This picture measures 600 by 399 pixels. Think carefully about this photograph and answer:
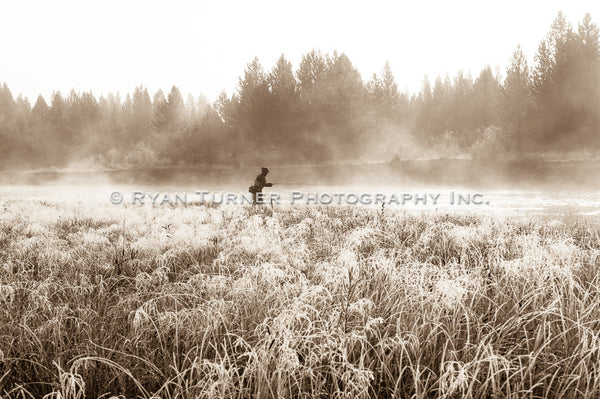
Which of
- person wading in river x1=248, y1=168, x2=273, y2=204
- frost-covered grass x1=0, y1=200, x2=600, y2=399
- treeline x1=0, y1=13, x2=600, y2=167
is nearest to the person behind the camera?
frost-covered grass x1=0, y1=200, x2=600, y2=399

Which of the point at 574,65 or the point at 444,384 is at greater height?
the point at 574,65

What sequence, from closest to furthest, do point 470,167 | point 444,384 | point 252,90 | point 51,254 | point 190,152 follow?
point 444,384 → point 51,254 → point 470,167 → point 252,90 → point 190,152

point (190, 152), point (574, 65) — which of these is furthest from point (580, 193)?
point (190, 152)

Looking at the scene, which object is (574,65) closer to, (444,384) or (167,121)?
(444,384)

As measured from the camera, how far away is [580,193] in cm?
2075

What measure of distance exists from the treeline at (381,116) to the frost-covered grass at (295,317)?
26393 millimetres

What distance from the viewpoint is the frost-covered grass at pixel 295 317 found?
2.70 m

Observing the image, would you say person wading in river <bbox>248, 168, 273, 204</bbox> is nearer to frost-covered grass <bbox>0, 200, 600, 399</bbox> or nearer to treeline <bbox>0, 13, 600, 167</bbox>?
frost-covered grass <bbox>0, 200, 600, 399</bbox>

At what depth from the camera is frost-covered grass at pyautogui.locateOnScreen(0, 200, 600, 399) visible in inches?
106

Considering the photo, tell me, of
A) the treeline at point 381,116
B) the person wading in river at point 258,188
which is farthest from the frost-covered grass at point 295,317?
the treeline at point 381,116

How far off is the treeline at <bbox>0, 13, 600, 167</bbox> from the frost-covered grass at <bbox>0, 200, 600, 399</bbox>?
26393 mm

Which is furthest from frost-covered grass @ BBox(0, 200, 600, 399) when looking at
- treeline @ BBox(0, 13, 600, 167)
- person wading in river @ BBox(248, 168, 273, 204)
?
treeline @ BBox(0, 13, 600, 167)

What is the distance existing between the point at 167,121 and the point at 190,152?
1070 cm

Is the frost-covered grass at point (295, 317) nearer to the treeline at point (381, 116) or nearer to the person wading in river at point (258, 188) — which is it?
the person wading in river at point (258, 188)
